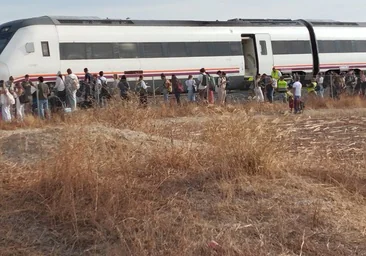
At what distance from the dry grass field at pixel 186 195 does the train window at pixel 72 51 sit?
14.1m

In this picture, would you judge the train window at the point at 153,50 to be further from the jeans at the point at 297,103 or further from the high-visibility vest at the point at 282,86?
the jeans at the point at 297,103

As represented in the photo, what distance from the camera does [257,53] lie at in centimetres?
2773

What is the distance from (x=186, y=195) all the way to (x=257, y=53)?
2261 centimetres

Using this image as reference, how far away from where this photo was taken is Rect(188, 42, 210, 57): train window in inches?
995

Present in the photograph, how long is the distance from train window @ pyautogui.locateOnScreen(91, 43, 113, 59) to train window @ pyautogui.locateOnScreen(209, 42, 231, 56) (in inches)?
204

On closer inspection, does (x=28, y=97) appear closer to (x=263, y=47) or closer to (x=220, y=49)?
(x=220, y=49)

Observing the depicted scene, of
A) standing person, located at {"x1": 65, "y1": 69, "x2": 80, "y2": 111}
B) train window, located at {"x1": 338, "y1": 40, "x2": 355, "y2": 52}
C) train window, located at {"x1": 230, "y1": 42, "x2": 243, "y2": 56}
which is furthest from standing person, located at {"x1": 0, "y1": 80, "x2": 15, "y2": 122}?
train window, located at {"x1": 338, "y1": 40, "x2": 355, "y2": 52}

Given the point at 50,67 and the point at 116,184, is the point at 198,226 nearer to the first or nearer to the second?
the point at 116,184

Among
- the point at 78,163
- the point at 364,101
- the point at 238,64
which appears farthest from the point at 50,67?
the point at 78,163

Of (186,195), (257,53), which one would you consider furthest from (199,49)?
(186,195)

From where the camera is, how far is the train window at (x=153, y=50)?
944 inches

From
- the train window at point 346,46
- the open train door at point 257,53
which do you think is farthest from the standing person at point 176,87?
the train window at point 346,46

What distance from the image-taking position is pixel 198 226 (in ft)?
16.9

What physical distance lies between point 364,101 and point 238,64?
6617 millimetres
